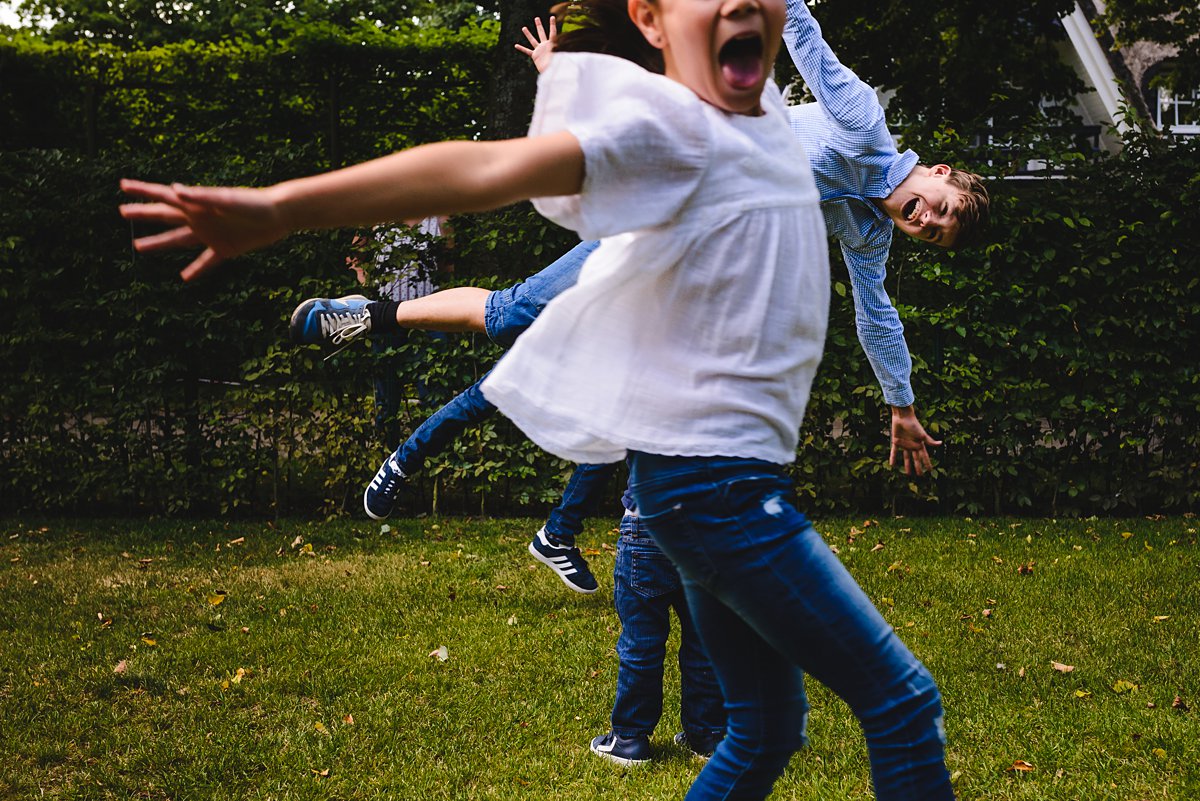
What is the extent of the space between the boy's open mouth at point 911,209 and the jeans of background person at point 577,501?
2.02m

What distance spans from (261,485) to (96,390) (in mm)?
1408

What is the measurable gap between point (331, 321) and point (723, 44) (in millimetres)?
2868

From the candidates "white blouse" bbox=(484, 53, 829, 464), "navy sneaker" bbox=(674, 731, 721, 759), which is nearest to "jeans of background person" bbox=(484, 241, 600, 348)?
"navy sneaker" bbox=(674, 731, 721, 759)

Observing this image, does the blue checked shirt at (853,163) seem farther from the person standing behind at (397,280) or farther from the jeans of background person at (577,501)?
the person standing behind at (397,280)

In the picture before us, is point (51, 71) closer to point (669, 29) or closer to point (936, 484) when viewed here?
point (936, 484)

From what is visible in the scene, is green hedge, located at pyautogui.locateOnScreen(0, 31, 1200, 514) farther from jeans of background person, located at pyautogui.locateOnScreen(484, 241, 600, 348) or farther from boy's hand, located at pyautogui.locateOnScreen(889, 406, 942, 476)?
boy's hand, located at pyautogui.locateOnScreen(889, 406, 942, 476)

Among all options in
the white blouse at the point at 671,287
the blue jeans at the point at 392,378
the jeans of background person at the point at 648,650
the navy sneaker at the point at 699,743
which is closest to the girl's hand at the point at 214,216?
the white blouse at the point at 671,287

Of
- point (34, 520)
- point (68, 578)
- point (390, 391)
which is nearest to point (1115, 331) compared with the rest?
point (390, 391)

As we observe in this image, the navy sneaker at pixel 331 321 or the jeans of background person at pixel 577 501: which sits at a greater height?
the navy sneaker at pixel 331 321

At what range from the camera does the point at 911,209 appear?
3.52 metres

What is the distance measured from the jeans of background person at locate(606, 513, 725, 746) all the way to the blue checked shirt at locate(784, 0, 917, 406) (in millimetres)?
995

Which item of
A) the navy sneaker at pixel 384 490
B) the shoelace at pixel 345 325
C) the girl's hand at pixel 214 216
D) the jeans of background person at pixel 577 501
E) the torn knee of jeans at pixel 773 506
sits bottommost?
the jeans of background person at pixel 577 501

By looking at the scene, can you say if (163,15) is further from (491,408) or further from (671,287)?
(671,287)

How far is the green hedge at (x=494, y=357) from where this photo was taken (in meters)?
7.77
